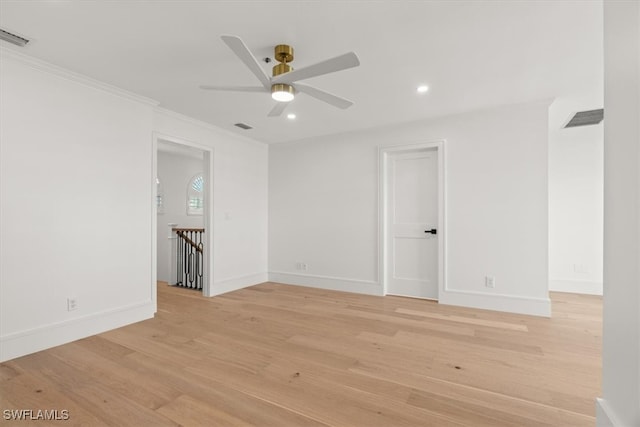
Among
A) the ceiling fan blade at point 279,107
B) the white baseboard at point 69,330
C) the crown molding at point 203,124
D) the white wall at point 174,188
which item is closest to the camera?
the white baseboard at point 69,330

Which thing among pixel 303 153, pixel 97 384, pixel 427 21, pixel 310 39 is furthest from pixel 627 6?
pixel 303 153

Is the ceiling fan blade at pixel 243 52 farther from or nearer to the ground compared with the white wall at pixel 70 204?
farther from the ground

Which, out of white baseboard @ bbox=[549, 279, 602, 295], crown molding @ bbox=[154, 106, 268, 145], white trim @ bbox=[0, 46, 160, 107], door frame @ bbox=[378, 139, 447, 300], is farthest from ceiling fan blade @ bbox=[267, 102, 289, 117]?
white baseboard @ bbox=[549, 279, 602, 295]

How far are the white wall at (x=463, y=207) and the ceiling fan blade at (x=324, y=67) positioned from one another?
2.65 m

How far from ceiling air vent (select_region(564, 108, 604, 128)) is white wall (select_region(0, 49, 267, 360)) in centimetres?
547

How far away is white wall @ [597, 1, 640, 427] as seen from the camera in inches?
34.2

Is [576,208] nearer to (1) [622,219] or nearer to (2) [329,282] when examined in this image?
(2) [329,282]

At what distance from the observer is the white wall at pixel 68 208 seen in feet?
8.23

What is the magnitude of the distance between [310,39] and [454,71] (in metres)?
1.45

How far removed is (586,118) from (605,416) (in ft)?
15.0

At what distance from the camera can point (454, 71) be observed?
281cm

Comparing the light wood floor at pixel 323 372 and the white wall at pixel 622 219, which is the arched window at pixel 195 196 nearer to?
the light wood floor at pixel 323 372

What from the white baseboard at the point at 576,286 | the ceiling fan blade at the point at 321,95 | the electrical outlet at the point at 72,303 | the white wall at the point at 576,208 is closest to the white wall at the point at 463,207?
the white wall at the point at 576,208

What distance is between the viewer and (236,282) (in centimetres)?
494
